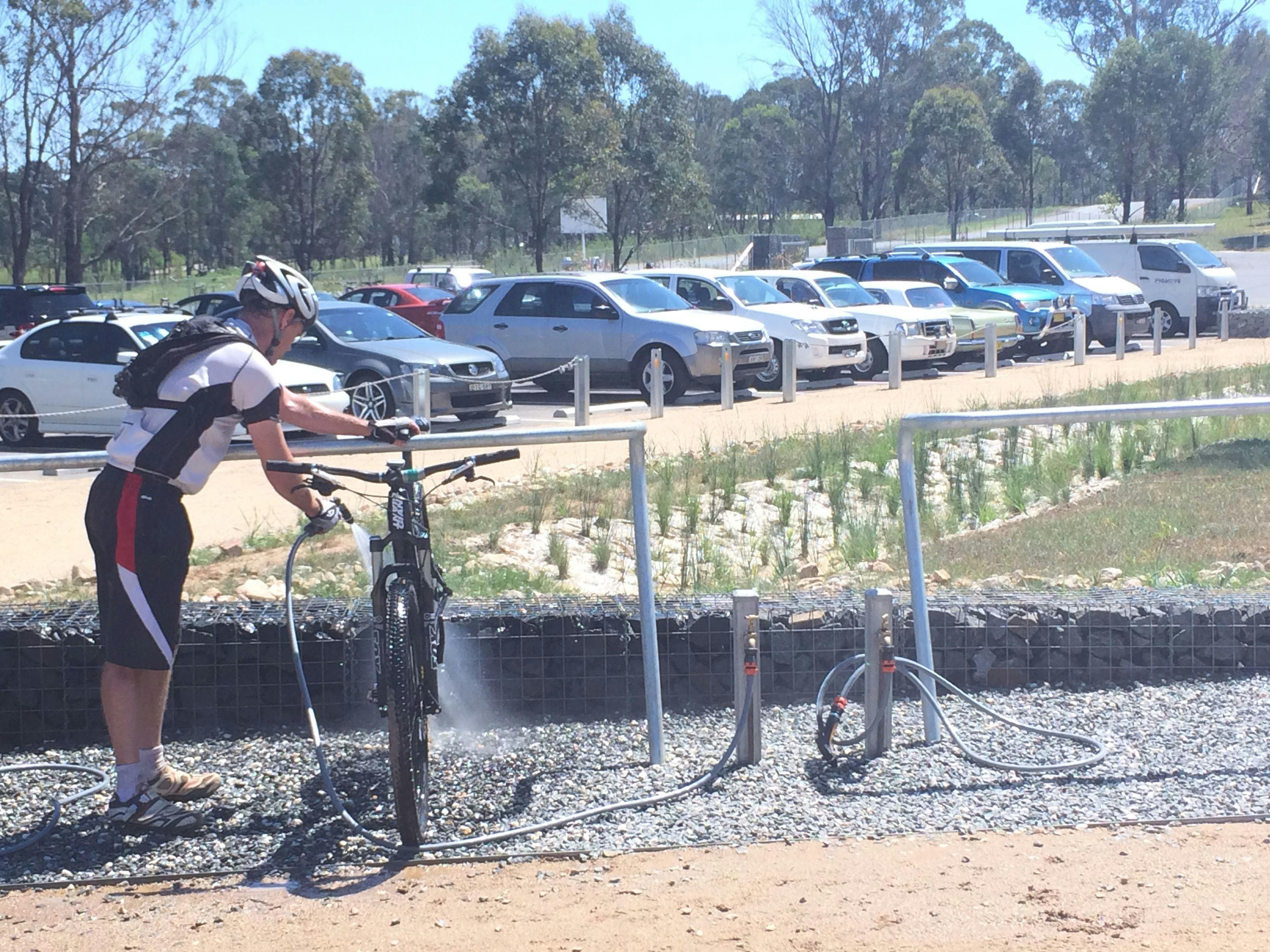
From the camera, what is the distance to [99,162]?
41.4 metres

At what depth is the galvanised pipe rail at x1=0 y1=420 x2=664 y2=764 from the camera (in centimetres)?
497

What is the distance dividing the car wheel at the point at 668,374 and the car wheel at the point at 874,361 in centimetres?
438

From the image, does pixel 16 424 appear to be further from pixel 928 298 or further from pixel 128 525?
pixel 928 298

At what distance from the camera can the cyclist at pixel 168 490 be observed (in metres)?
4.45

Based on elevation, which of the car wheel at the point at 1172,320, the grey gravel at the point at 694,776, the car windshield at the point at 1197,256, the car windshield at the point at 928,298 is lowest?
the grey gravel at the point at 694,776

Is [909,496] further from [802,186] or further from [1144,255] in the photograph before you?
[802,186]

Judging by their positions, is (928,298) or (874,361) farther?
(928,298)

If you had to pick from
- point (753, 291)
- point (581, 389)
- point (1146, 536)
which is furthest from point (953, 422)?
point (753, 291)

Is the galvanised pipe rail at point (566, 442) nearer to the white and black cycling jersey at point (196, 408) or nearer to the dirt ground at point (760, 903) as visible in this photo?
the white and black cycling jersey at point (196, 408)

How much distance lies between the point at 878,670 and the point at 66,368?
537 inches

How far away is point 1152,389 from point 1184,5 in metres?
70.8

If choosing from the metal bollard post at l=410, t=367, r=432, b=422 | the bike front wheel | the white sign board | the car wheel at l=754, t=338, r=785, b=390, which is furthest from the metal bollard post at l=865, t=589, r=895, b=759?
the white sign board

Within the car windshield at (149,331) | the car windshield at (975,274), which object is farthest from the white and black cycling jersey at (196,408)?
the car windshield at (975,274)

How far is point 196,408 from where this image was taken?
445cm
